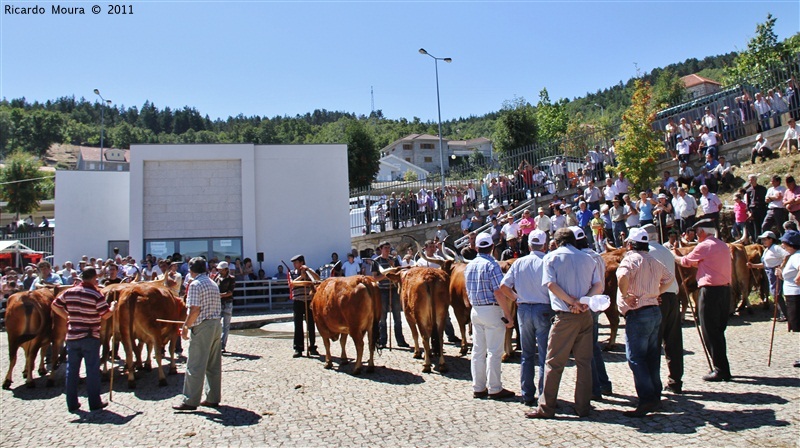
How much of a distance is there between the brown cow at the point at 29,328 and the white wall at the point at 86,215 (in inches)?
675

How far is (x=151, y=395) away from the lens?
9.44 meters

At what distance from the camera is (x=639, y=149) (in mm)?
19828

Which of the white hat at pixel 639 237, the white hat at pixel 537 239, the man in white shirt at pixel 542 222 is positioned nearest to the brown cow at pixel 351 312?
A: the white hat at pixel 537 239

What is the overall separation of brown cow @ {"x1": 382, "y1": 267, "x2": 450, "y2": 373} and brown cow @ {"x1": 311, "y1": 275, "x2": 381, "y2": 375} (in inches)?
24.2

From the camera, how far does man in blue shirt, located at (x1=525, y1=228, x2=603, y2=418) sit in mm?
6859

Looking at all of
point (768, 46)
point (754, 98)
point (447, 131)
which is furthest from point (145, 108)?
point (754, 98)

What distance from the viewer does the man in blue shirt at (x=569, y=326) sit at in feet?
22.5

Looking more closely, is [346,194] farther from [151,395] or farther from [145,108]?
[145,108]

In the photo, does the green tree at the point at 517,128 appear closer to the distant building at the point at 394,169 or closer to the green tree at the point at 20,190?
the distant building at the point at 394,169

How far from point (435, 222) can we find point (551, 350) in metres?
20.5

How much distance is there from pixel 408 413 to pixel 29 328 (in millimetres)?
6958

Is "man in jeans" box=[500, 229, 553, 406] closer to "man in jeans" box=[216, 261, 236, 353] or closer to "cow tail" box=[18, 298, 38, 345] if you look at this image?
"man in jeans" box=[216, 261, 236, 353]

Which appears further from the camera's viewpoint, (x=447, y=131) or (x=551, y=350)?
(x=447, y=131)

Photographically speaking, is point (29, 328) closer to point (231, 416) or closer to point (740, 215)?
point (231, 416)
